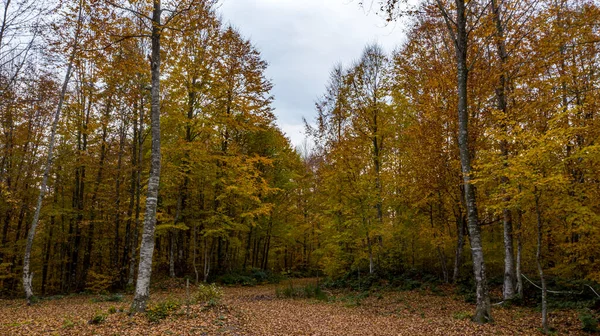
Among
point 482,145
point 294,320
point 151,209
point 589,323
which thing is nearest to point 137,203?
point 151,209

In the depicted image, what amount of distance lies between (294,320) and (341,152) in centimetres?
948

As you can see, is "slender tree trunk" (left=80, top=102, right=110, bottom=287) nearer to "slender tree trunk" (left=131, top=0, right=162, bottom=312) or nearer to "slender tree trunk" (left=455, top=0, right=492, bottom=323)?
"slender tree trunk" (left=131, top=0, right=162, bottom=312)

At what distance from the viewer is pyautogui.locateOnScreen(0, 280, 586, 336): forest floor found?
23.0ft

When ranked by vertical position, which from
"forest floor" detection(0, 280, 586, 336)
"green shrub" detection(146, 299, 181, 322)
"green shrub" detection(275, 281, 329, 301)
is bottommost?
"green shrub" detection(275, 281, 329, 301)

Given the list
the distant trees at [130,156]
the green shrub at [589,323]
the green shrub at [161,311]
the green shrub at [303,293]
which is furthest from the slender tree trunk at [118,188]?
the green shrub at [589,323]

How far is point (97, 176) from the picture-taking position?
17828 mm

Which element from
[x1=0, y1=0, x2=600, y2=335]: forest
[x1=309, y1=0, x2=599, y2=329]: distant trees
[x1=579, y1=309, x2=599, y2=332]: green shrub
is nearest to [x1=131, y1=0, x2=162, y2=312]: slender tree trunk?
[x1=0, y1=0, x2=600, y2=335]: forest

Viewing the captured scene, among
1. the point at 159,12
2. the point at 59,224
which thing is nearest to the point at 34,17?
the point at 159,12

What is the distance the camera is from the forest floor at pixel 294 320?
700 centimetres

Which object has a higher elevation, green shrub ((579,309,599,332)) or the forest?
the forest

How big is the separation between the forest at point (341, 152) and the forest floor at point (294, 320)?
0.36m

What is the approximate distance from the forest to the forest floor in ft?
1.18

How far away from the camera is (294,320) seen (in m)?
9.30

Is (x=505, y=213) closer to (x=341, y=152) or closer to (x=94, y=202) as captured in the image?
(x=341, y=152)
